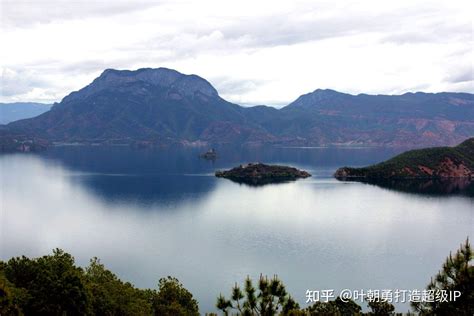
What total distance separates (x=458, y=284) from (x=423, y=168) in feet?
562

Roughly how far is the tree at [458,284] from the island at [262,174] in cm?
14753

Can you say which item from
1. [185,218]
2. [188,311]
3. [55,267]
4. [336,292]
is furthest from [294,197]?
[55,267]

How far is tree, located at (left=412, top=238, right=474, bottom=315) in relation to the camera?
2456 centimetres

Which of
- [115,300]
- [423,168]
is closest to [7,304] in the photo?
[115,300]

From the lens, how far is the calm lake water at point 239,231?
64625 millimetres

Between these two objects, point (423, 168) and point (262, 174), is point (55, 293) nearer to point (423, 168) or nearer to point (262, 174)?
point (262, 174)

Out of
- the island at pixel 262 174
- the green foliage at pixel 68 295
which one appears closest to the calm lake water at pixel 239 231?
the green foliage at pixel 68 295

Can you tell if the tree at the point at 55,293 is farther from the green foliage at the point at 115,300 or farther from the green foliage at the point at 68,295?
the green foliage at the point at 115,300

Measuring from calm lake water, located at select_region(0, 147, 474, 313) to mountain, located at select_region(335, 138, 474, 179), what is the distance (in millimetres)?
22232

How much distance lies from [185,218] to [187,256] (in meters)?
31.1

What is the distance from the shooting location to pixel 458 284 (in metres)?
25.0

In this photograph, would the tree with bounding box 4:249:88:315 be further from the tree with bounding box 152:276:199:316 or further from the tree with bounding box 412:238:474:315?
the tree with bounding box 412:238:474:315

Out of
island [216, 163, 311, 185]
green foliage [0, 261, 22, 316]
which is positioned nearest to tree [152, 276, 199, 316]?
green foliage [0, 261, 22, 316]

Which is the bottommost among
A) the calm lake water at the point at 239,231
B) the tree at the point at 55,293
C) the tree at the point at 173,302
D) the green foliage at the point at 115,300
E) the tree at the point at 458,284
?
the calm lake water at the point at 239,231
